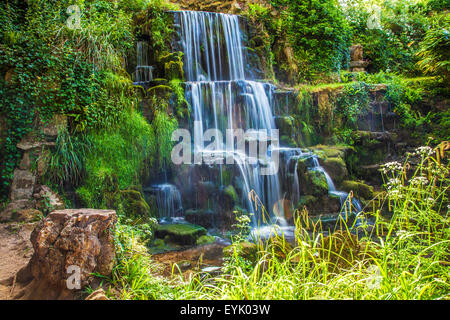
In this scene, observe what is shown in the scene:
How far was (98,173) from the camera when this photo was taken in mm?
5387

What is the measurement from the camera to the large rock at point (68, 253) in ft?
7.55

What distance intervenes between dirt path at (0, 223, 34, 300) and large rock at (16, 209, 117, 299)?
331 mm

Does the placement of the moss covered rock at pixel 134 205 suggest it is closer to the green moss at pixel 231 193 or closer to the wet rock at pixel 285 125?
the green moss at pixel 231 193

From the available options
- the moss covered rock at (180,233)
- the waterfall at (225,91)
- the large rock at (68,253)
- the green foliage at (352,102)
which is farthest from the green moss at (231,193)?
the green foliage at (352,102)

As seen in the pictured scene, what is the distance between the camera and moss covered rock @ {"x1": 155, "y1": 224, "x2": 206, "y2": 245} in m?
5.12

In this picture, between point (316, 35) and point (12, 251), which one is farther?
point (316, 35)

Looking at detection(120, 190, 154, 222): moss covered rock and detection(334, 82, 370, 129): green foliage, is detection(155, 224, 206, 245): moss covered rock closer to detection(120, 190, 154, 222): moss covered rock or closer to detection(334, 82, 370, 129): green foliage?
detection(120, 190, 154, 222): moss covered rock

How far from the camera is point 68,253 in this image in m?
2.33

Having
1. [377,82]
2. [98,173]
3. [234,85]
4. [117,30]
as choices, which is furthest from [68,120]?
[377,82]

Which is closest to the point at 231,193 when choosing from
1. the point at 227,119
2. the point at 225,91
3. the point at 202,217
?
the point at 202,217

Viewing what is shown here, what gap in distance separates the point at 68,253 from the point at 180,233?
9.76 feet

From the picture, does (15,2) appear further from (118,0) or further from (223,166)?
(223,166)

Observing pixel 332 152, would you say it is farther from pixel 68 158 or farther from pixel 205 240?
pixel 68 158
